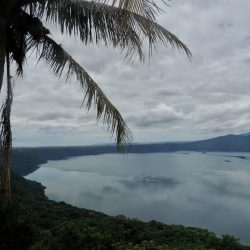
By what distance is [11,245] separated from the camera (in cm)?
720

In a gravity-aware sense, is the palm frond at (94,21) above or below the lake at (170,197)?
above

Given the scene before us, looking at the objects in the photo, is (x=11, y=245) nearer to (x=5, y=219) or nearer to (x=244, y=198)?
(x=5, y=219)

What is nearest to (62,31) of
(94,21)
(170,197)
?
(94,21)

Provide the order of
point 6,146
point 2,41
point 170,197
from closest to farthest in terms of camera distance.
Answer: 1. point 2,41
2. point 6,146
3. point 170,197

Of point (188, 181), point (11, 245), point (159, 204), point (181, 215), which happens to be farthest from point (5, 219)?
point (188, 181)

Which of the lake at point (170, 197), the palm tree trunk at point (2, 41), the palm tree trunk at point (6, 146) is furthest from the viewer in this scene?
the lake at point (170, 197)

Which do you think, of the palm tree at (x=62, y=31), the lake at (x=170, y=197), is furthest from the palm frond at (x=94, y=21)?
the lake at (x=170, y=197)

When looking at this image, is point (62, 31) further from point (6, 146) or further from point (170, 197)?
point (170, 197)

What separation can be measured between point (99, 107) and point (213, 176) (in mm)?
119493

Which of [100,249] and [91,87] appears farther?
[91,87]

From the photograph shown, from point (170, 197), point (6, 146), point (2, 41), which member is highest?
point (2, 41)

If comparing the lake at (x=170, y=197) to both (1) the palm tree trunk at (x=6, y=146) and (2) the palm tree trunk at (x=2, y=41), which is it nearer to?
(1) the palm tree trunk at (x=6, y=146)

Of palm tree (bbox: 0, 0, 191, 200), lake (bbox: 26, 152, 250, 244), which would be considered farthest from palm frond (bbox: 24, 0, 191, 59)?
lake (bbox: 26, 152, 250, 244)

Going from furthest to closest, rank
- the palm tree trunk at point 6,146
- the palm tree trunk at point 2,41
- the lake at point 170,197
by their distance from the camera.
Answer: the lake at point 170,197 → the palm tree trunk at point 6,146 → the palm tree trunk at point 2,41
